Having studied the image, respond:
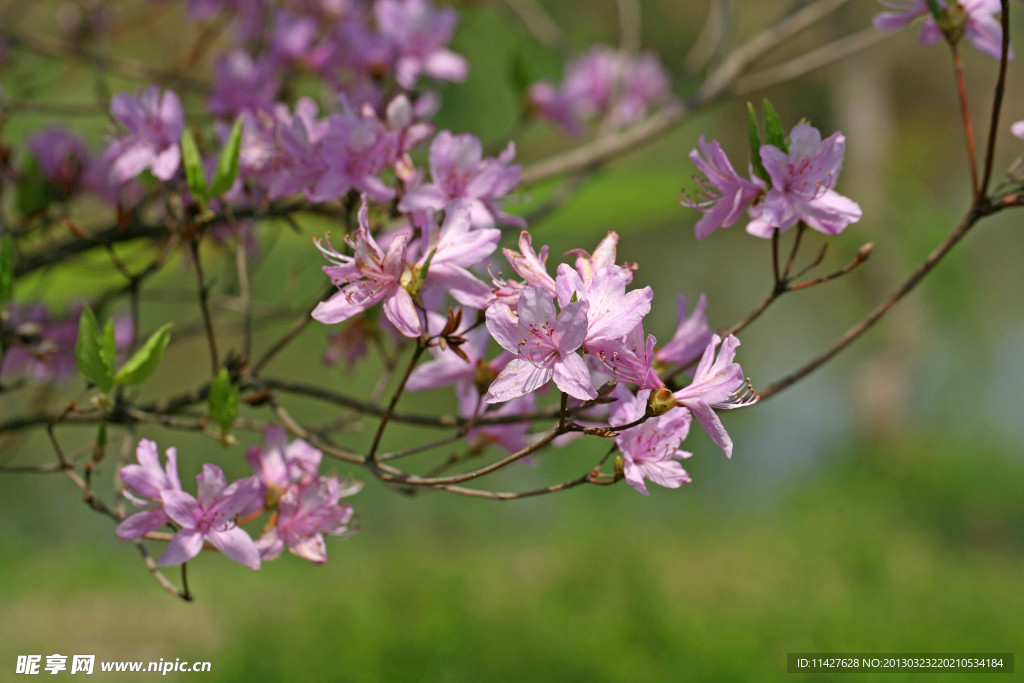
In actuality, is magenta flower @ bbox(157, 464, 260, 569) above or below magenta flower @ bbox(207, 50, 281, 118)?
below

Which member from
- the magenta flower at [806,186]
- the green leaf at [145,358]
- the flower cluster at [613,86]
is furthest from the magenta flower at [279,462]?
the flower cluster at [613,86]

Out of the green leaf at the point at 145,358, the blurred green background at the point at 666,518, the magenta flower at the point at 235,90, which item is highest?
the magenta flower at the point at 235,90

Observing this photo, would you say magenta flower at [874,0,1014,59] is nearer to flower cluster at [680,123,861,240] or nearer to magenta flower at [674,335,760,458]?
flower cluster at [680,123,861,240]

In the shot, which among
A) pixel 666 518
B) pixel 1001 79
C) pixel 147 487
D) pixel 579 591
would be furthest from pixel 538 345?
pixel 666 518

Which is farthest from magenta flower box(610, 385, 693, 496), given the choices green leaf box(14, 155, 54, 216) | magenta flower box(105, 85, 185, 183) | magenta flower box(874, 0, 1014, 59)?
green leaf box(14, 155, 54, 216)

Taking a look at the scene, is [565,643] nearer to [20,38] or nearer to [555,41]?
Answer: [555,41]

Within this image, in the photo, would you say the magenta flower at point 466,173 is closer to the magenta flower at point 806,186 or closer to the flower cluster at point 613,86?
the magenta flower at point 806,186
